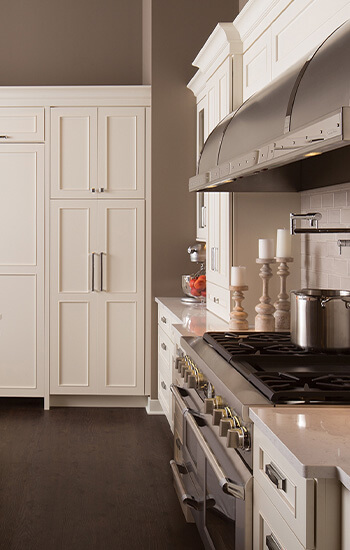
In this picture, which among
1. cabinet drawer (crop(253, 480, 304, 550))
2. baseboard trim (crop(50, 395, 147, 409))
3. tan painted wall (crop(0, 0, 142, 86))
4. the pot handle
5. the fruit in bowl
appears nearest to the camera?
cabinet drawer (crop(253, 480, 304, 550))

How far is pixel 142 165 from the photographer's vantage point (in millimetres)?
5223

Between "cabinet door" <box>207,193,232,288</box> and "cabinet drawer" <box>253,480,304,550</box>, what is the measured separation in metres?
1.95

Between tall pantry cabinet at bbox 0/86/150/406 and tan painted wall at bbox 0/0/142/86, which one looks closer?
tall pantry cabinet at bbox 0/86/150/406

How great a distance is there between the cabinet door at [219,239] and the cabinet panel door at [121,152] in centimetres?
117

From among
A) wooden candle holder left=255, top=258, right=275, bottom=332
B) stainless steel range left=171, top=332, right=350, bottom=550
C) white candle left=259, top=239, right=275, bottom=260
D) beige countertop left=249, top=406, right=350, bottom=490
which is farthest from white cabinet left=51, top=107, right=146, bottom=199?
beige countertop left=249, top=406, right=350, bottom=490

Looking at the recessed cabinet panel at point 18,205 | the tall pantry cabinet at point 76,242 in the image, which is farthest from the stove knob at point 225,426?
the recessed cabinet panel at point 18,205

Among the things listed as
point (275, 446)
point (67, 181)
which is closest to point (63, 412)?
point (67, 181)

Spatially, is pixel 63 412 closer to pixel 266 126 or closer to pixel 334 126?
pixel 266 126

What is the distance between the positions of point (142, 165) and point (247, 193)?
5.89 feet

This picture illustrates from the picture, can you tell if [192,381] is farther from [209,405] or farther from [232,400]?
[232,400]

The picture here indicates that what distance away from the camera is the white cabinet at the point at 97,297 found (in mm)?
5242

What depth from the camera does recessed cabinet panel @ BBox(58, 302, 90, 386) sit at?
17.4 ft

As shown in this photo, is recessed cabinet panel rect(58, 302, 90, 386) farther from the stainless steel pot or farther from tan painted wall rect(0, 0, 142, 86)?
the stainless steel pot

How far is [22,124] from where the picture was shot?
523cm
